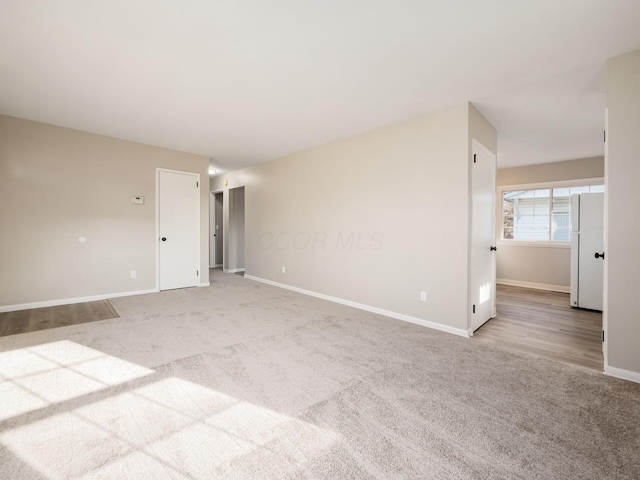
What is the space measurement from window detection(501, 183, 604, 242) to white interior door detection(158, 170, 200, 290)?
6548 millimetres

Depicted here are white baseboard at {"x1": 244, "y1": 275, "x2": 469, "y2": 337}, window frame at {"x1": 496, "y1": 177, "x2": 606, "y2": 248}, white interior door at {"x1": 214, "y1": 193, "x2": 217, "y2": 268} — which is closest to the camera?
white baseboard at {"x1": 244, "y1": 275, "x2": 469, "y2": 337}

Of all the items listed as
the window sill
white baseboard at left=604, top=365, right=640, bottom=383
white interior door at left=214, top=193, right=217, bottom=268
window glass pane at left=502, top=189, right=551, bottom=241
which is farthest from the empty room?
white interior door at left=214, top=193, right=217, bottom=268

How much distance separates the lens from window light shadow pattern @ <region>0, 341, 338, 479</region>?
1.40m

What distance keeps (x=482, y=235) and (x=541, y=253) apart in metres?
3.39

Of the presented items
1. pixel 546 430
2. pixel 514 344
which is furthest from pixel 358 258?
pixel 546 430

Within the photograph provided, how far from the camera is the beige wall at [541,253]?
17.8ft

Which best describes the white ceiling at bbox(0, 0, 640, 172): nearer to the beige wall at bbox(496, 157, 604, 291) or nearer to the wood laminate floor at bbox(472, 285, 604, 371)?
A: the beige wall at bbox(496, 157, 604, 291)

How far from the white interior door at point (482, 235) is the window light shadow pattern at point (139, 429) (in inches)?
103

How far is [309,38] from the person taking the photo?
2.18m

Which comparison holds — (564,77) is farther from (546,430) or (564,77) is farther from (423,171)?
(546,430)

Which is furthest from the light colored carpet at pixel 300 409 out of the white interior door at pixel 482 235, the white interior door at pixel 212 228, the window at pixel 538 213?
the white interior door at pixel 212 228

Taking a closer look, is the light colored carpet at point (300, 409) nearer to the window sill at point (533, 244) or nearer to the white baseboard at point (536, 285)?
the white baseboard at point (536, 285)

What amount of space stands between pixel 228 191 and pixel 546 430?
23.5 feet

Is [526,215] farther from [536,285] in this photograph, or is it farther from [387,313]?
[387,313]
